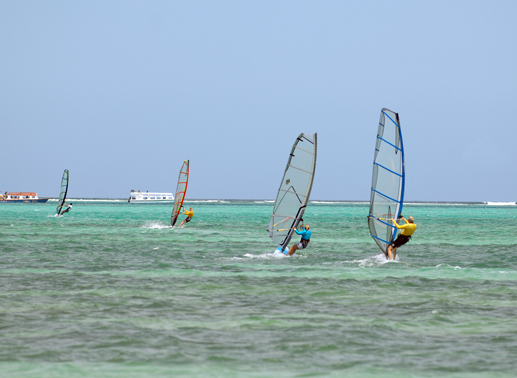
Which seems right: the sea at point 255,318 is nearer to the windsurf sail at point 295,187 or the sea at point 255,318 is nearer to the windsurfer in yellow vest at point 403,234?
the windsurfer in yellow vest at point 403,234

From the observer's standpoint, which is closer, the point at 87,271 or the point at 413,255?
the point at 87,271

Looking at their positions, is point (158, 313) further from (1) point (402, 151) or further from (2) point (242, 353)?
(1) point (402, 151)

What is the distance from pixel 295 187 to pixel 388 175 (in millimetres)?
3233

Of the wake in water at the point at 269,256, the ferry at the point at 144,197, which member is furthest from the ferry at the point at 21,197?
the wake in water at the point at 269,256

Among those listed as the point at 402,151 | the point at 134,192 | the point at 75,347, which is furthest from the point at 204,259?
the point at 134,192

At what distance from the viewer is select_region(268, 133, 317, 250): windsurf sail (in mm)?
18562

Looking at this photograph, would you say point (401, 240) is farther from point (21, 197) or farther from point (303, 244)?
point (21, 197)

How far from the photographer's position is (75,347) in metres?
7.82

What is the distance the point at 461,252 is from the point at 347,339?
1514 cm

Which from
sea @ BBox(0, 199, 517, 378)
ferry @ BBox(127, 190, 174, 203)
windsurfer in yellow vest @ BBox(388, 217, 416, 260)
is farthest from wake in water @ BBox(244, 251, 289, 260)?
ferry @ BBox(127, 190, 174, 203)

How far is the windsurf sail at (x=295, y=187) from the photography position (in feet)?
60.9

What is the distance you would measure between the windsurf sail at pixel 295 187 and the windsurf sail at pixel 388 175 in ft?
7.01

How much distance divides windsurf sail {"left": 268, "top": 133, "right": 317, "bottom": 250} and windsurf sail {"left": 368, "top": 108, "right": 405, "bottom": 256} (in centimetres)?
214

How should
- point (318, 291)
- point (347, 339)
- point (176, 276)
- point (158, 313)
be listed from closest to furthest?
point (347, 339), point (158, 313), point (318, 291), point (176, 276)
